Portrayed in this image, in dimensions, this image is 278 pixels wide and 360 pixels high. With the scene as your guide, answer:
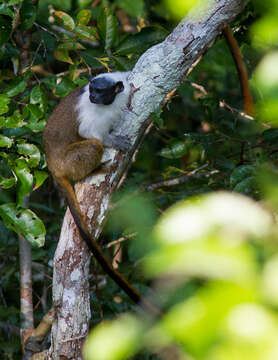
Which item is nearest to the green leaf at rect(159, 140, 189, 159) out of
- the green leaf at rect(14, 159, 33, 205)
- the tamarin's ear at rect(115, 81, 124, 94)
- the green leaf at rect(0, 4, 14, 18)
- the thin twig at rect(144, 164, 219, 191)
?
the thin twig at rect(144, 164, 219, 191)

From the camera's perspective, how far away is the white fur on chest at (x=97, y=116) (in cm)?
388

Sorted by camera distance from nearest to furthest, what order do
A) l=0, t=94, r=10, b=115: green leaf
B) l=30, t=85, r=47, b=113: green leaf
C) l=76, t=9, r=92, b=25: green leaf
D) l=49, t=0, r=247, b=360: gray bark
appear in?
l=49, t=0, r=247, b=360: gray bark, l=0, t=94, r=10, b=115: green leaf, l=30, t=85, r=47, b=113: green leaf, l=76, t=9, r=92, b=25: green leaf

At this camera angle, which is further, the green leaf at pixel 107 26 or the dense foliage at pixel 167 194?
the green leaf at pixel 107 26

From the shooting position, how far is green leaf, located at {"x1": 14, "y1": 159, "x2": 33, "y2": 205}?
3.13 m

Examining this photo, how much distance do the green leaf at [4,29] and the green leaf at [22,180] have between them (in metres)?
0.99

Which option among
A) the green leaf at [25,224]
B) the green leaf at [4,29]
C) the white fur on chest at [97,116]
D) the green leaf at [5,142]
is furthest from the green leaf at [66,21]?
the green leaf at [25,224]

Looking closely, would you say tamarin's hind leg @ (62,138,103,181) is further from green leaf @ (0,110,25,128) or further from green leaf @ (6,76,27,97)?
green leaf @ (6,76,27,97)

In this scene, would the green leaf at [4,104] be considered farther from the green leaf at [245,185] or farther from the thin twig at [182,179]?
the thin twig at [182,179]

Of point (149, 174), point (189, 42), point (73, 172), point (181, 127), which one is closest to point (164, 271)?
point (189, 42)

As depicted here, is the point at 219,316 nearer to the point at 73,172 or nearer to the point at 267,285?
the point at 267,285

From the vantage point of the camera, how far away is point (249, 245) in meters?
0.66

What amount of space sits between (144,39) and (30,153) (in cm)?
142

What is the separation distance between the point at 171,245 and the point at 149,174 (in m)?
4.60

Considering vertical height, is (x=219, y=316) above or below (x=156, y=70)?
above
